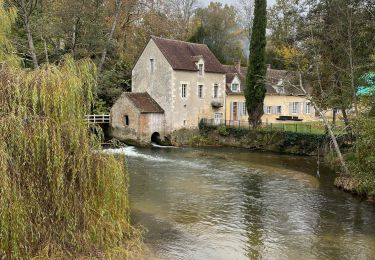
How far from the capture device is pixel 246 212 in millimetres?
14062

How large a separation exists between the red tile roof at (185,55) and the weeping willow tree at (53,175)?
74.1ft

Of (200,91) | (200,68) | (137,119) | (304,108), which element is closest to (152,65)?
(200,68)

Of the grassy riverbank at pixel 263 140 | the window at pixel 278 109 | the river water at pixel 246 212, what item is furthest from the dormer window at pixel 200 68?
Answer: the river water at pixel 246 212

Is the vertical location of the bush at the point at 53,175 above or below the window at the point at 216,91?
below

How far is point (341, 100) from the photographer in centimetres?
1998

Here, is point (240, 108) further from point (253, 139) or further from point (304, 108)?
point (304, 108)

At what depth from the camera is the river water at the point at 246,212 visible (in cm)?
1080

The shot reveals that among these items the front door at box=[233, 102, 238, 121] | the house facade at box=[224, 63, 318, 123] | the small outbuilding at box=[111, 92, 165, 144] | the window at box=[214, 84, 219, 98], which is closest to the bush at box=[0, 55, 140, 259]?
the small outbuilding at box=[111, 92, 165, 144]

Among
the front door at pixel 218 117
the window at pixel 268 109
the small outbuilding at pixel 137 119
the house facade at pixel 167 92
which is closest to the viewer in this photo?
the small outbuilding at pixel 137 119

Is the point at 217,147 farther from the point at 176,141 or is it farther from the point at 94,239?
the point at 94,239

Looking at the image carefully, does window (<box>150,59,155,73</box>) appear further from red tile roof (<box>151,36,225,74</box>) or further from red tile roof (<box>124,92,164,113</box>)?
red tile roof (<box>124,92,164,113</box>)

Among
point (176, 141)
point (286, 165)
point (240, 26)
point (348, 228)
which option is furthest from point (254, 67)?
point (240, 26)

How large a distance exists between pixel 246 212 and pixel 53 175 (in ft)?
Result: 26.9

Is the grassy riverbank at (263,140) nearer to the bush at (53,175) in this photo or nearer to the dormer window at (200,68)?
the dormer window at (200,68)
